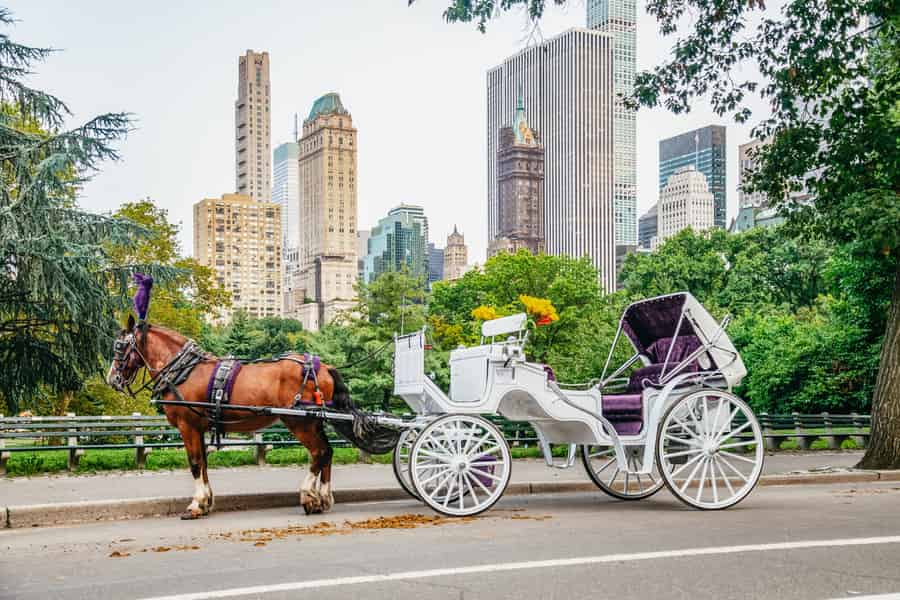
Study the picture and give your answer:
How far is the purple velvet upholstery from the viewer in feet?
37.3

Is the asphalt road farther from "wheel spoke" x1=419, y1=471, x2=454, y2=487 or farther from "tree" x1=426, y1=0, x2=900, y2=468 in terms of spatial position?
"tree" x1=426, y1=0, x2=900, y2=468

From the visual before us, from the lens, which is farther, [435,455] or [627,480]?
[627,480]

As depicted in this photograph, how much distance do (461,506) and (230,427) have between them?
2.69 metres

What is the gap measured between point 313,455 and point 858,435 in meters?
20.8

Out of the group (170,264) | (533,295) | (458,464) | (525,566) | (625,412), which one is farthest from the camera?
(533,295)

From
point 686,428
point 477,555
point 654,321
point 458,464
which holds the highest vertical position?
point 654,321

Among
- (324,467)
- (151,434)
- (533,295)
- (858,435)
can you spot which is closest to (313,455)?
(324,467)

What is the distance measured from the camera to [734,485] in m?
14.3

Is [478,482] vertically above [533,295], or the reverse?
[533,295]

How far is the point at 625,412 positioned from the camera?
11.5 metres

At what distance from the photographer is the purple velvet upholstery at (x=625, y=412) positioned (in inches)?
448

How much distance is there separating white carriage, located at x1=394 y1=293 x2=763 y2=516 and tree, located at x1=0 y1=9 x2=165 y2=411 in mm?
9990

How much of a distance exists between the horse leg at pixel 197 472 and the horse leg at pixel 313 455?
3.10 feet

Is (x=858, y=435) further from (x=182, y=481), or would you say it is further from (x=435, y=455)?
(x=435, y=455)
